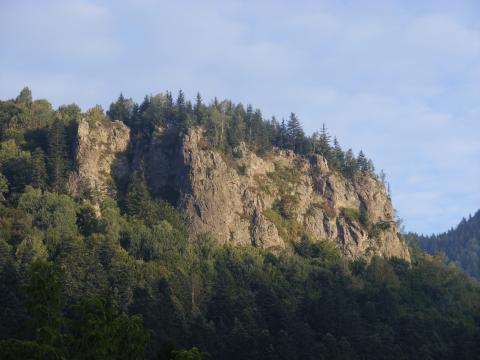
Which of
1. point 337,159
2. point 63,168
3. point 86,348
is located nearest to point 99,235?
point 63,168

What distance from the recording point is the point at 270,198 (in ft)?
546

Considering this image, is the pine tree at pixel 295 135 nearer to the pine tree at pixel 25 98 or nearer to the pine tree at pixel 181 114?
the pine tree at pixel 181 114

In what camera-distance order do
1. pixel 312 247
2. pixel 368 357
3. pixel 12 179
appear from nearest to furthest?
1. pixel 368 357
2. pixel 12 179
3. pixel 312 247

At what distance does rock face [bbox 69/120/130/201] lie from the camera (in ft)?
500

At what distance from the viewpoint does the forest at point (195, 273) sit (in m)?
116

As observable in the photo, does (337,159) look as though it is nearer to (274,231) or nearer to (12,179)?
(274,231)

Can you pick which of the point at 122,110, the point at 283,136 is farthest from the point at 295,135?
the point at 122,110

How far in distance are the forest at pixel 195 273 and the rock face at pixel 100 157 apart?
7.78 ft

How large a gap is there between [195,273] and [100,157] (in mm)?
36654

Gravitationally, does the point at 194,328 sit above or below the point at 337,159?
below

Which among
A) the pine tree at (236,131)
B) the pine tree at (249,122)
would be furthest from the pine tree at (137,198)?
the pine tree at (249,122)

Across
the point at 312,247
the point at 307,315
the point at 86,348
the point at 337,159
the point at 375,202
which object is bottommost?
the point at 86,348

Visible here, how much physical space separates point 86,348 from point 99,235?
301 ft

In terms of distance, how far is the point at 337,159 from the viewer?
190000 millimetres
